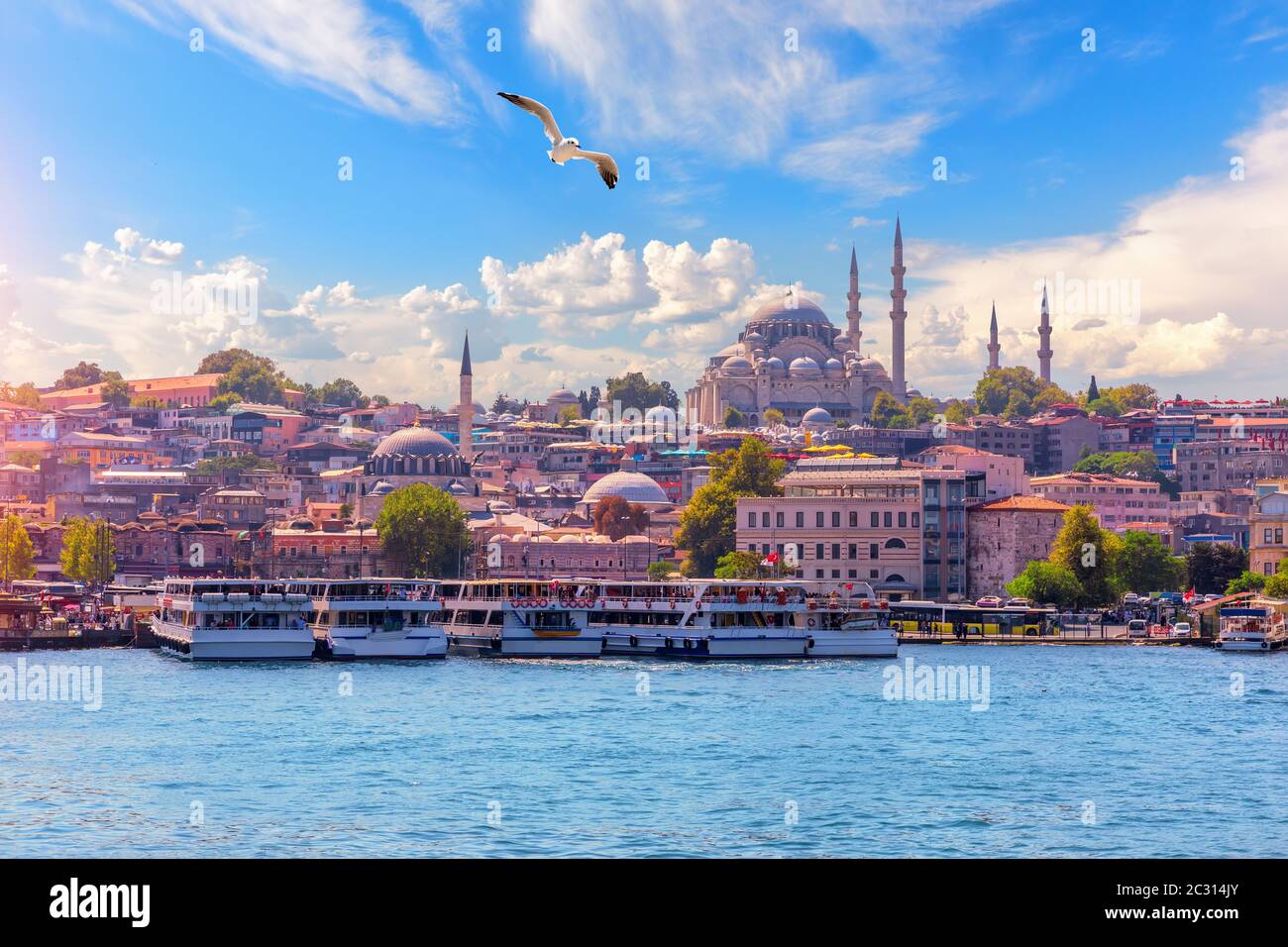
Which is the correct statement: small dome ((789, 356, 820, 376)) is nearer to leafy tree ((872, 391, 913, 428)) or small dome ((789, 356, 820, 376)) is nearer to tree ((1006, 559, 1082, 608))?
leafy tree ((872, 391, 913, 428))

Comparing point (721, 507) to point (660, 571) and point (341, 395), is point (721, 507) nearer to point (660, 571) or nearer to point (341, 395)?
point (660, 571)

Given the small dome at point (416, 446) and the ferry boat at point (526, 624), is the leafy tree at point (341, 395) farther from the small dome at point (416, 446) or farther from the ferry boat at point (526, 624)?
the ferry boat at point (526, 624)

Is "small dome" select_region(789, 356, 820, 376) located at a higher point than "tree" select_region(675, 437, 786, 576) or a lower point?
higher

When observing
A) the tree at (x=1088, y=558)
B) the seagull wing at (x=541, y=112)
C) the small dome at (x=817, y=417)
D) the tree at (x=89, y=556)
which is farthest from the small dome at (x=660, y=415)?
the seagull wing at (x=541, y=112)

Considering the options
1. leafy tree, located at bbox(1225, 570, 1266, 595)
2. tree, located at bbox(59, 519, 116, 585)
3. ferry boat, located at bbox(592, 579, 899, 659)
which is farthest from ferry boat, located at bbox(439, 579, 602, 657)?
tree, located at bbox(59, 519, 116, 585)

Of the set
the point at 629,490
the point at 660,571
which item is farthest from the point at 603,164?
the point at 629,490

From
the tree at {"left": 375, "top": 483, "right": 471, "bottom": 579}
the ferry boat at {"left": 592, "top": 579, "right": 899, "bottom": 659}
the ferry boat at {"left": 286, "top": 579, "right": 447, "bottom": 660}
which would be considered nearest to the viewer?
the ferry boat at {"left": 286, "top": 579, "right": 447, "bottom": 660}
